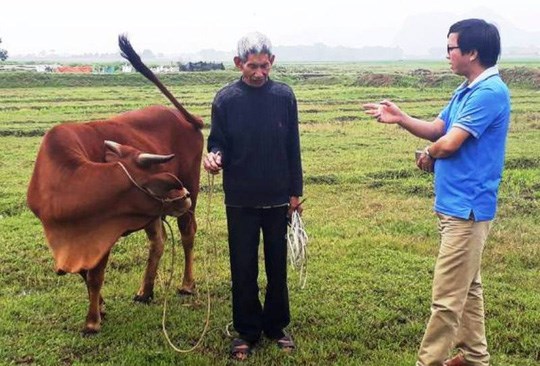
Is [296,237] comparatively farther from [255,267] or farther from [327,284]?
[327,284]

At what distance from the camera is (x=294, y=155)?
470 centimetres

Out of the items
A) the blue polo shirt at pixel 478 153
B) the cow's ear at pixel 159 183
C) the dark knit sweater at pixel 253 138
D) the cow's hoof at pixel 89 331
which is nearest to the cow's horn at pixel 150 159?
the cow's ear at pixel 159 183

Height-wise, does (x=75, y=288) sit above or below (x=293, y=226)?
below

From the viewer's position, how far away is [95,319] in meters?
5.14

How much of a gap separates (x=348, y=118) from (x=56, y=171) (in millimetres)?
17513

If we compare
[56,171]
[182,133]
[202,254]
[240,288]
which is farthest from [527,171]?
[56,171]

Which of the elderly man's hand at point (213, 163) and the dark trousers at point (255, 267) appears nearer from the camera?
the elderly man's hand at point (213, 163)

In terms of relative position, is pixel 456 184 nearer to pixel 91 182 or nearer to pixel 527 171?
pixel 91 182

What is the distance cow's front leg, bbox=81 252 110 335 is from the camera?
5016 millimetres

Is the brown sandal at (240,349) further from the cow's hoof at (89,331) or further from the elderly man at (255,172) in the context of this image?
the cow's hoof at (89,331)

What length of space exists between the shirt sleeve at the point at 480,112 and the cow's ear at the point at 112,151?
2.60 meters

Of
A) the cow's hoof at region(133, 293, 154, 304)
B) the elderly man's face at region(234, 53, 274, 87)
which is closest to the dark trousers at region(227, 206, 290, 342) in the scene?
the elderly man's face at region(234, 53, 274, 87)

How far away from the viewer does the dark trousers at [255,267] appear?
4641 mm

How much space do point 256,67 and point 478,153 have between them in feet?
5.06
